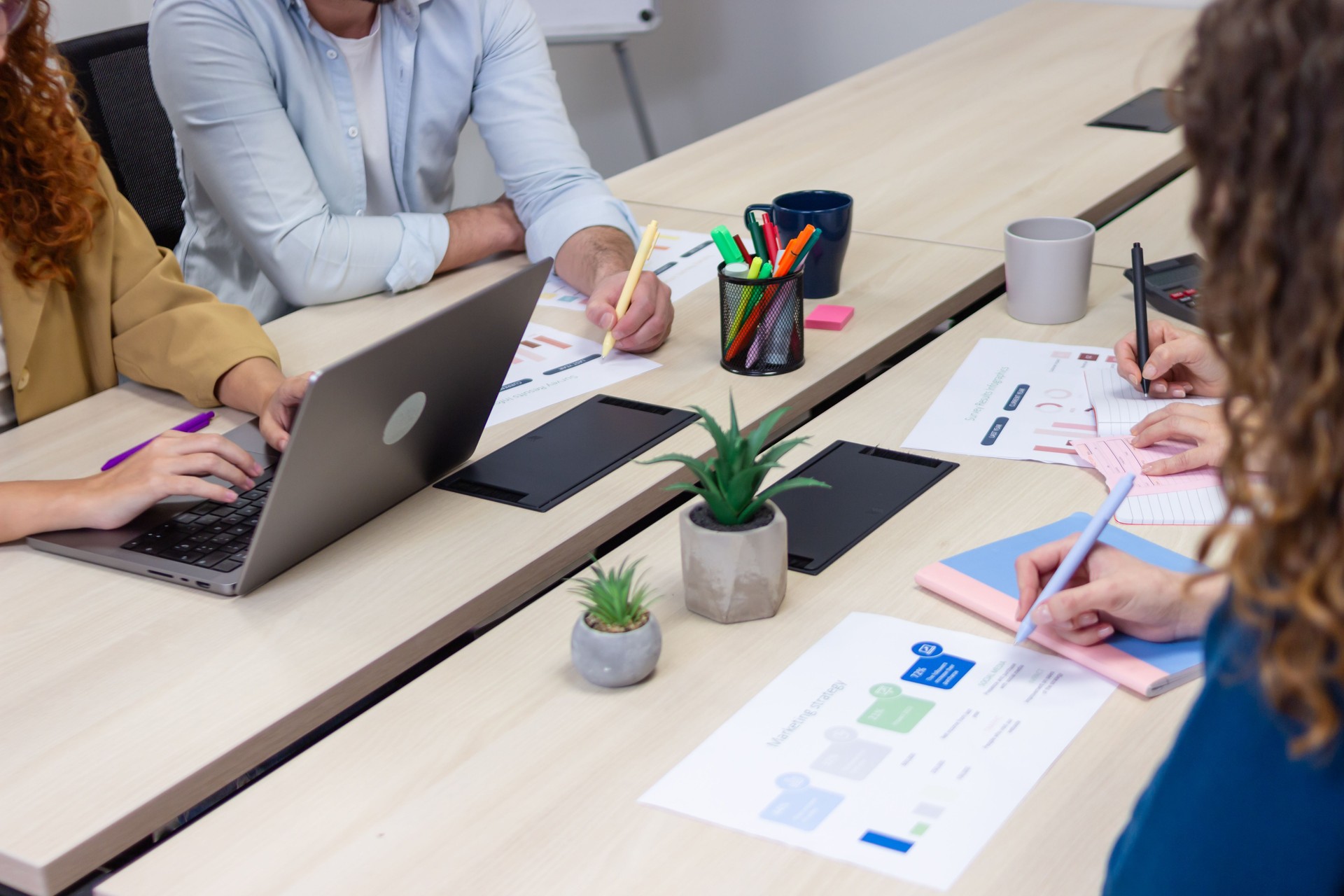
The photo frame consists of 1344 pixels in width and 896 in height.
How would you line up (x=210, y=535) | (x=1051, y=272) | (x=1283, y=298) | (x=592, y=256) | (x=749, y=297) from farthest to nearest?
(x=592, y=256)
(x=1051, y=272)
(x=749, y=297)
(x=210, y=535)
(x=1283, y=298)

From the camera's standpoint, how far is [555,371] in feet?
4.86

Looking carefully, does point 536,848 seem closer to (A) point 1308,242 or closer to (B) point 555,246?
(A) point 1308,242

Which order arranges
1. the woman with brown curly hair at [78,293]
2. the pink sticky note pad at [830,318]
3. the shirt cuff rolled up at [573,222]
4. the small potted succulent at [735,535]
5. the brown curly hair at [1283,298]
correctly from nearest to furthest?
the brown curly hair at [1283,298], the small potted succulent at [735,535], the woman with brown curly hair at [78,293], the pink sticky note pad at [830,318], the shirt cuff rolled up at [573,222]

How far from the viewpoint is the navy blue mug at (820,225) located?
1572mm

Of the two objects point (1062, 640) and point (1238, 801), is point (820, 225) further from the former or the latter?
point (1238, 801)

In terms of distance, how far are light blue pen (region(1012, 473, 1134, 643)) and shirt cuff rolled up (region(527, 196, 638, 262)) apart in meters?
1.04

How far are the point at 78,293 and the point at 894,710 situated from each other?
1156mm

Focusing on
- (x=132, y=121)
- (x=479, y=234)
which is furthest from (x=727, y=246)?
(x=132, y=121)

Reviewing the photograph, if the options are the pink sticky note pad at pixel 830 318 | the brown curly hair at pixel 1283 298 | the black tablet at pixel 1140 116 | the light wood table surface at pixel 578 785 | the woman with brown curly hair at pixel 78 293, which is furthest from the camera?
the black tablet at pixel 1140 116

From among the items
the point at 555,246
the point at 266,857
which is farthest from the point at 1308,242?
the point at 555,246

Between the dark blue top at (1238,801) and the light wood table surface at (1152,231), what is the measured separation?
47.8 inches

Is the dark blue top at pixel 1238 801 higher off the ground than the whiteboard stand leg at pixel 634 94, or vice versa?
the dark blue top at pixel 1238 801

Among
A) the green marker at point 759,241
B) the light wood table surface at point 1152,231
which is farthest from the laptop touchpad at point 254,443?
the light wood table surface at point 1152,231

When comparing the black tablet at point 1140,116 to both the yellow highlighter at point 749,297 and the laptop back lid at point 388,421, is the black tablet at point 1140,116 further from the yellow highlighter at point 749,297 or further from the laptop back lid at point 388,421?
the laptop back lid at point 388,421
